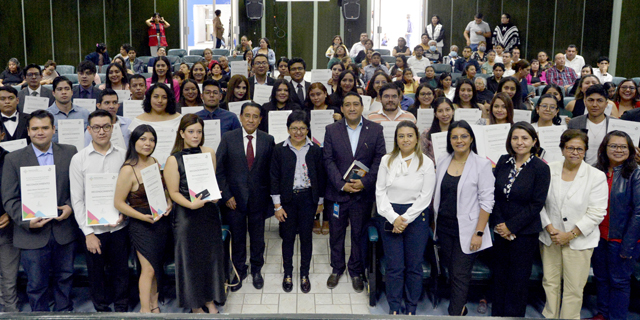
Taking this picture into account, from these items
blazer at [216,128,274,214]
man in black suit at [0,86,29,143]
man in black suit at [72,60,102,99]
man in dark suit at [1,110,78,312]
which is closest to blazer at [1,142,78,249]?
man in dark suit at [1,110,78,312]

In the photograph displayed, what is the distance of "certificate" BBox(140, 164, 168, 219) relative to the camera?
10.9 feet

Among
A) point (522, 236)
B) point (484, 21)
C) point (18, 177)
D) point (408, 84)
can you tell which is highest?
point (484, 21)

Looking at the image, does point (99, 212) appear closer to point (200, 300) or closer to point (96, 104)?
point (200, 300)

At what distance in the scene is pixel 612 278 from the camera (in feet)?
11.7

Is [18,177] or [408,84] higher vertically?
[408,84]

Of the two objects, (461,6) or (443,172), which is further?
(461,6)

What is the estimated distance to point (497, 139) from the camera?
4.12 m

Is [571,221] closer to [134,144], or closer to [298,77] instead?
[134,144]

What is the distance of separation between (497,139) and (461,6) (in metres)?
11.1

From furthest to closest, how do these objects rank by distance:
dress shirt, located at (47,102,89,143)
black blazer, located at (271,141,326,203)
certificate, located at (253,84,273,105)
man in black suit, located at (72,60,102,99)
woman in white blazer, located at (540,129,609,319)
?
certificate, located at (253,84,273,105)
man in black suit, located at (72,60,102,99)
dress shirt, located at (47,102,89,143)
black blazer, located at (271,141,326,203)
woman in white blazer, located at (540,129,609,319)

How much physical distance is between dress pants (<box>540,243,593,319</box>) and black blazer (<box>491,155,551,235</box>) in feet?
0.89

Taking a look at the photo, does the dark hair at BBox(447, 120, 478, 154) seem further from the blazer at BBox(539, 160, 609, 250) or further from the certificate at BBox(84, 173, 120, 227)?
the certificate at BBox(84, 173, 120, 227)

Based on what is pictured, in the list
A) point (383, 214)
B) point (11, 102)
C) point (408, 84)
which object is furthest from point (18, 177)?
point (408, 84)

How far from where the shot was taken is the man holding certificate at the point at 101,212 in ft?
11.2
